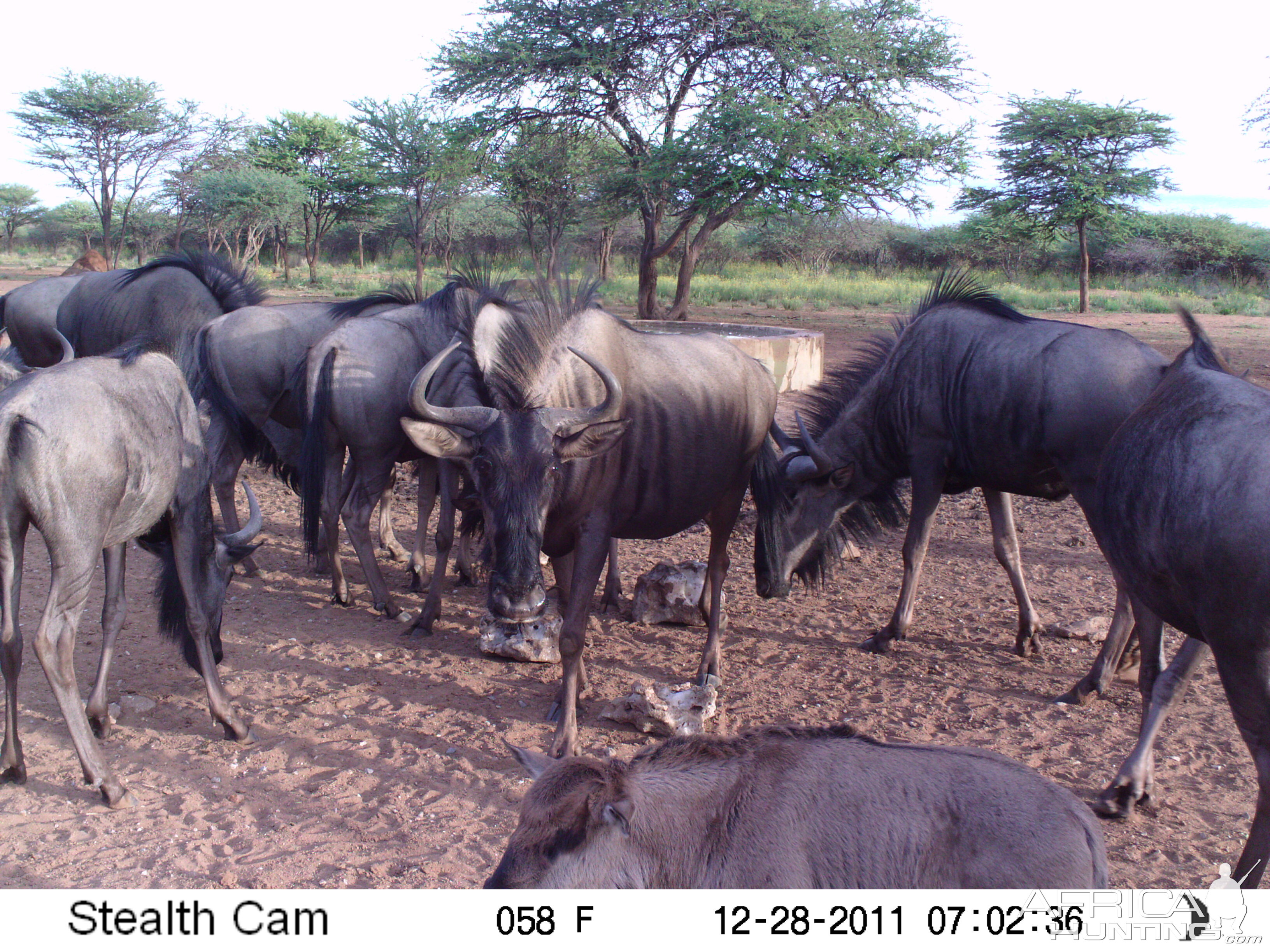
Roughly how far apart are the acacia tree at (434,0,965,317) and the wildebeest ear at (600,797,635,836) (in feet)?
57.3

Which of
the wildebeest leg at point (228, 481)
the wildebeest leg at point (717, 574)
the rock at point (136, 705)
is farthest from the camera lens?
the wildebeest leg at point (228, 481)

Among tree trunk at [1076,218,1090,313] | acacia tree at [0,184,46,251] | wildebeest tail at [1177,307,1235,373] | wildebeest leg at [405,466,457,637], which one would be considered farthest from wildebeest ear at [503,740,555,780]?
acacia tree at [0,184,46,251]

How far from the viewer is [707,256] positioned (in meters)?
42.8

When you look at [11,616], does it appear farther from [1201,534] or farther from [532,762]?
[1201,534]

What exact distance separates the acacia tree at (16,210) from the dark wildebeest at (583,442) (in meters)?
59.2

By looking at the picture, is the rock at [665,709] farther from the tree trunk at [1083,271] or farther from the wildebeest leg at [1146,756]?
the tree trunk at [1083,271]

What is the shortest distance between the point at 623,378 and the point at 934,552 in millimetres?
3673

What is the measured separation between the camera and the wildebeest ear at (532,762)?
2.23 meters

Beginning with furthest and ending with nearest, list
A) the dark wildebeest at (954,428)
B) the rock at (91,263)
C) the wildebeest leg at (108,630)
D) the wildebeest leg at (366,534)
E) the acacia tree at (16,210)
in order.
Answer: the acacia tree at (16,210) < the rock at (91,263) < the wildebeest leg at (366,534) < the dark wildebeest at (954,428) < the wildebeest leg at (108,630)

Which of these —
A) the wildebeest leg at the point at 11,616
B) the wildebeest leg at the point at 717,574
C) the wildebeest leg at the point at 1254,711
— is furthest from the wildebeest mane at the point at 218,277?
the wildebeest leg at the point at 1254,711

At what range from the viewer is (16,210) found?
53000mm

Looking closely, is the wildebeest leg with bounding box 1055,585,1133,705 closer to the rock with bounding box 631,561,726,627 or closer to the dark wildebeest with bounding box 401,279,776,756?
the dark wildebeest with bounding box 401,279,776,756

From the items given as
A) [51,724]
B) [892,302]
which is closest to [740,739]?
[51,724]

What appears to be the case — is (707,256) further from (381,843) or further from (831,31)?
(381,843)
